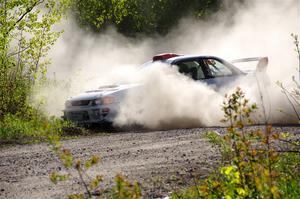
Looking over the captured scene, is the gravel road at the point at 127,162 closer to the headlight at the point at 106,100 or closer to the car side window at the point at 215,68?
the headlight at the point at 106,100

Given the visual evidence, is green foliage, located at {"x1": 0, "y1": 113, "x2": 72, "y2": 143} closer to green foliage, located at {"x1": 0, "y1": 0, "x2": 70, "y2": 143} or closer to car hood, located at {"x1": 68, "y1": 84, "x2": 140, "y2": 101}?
green foliage, located at {"x1": 0, "y1": 0, "x2": 70, "y2": 143}

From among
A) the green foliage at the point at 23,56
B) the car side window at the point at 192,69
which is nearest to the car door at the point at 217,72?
the car side window at the point at 192,69

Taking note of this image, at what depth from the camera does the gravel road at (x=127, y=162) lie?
22.9 feet

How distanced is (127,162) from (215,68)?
22.2ft

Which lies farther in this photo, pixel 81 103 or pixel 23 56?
pixel 81 103

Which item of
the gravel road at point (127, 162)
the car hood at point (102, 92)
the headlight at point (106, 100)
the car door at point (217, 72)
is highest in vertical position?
the car door at point (217, 72)

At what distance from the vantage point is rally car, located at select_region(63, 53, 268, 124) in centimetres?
1413

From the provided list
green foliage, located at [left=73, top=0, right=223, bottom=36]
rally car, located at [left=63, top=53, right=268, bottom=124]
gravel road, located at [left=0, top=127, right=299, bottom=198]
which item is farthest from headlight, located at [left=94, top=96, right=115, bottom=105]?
green foliage, located at [left=73, top=0, right=223, bottom=36]

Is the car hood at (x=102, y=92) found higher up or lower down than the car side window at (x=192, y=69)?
lower down

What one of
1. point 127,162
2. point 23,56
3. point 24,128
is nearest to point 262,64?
point 23,56

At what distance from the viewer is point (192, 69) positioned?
49.0 ft

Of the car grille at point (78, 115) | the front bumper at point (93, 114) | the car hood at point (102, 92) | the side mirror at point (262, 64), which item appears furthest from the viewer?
the side mirror at point (262, 64)

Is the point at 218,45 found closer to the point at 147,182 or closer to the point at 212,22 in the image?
the point at 212,22

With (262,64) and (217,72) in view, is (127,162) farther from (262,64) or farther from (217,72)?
(262,64)
